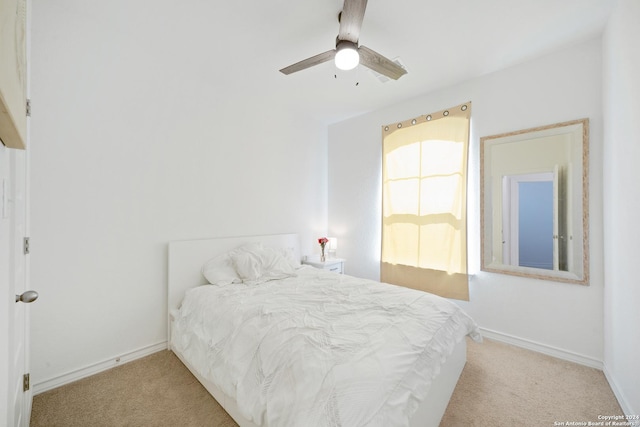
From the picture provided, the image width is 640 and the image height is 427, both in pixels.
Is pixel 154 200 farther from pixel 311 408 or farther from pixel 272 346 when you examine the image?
pixel 311 408

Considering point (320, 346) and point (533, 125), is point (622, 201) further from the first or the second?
point (320, 346)

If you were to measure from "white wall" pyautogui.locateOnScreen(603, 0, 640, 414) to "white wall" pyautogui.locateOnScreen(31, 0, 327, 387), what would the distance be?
9.34ft

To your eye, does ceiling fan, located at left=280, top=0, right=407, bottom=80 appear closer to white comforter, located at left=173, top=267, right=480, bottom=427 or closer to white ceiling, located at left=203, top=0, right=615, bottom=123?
white ceiling, located at left=203, top=0, right=615, bottom=123

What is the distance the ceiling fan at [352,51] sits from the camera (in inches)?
62.9

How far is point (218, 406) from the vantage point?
1724mm

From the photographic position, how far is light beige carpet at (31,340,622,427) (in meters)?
1.62

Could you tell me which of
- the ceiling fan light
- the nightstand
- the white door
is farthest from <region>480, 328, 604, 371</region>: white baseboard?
the white door

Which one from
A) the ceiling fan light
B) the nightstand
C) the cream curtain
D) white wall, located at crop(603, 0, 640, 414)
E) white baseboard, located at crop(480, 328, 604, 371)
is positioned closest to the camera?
white wall, located at crop(603, 0, 640, 414)

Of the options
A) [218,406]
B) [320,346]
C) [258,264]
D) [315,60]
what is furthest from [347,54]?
[218,406]

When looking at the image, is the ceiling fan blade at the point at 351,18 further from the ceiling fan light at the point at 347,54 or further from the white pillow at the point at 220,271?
the white pillow at the point at 220,271

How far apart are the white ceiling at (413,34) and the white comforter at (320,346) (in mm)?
2136

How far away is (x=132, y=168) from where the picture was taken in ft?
7.47

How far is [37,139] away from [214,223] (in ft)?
4.76

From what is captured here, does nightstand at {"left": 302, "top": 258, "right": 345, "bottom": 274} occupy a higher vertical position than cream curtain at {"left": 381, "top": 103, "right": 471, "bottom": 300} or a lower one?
lower
